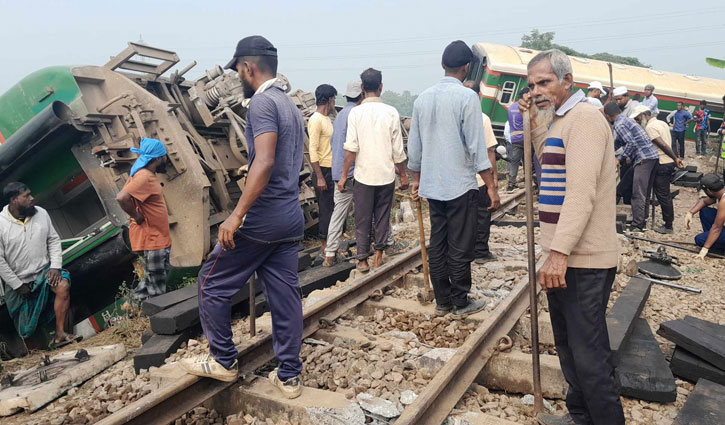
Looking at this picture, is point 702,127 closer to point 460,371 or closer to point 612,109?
point 612,109

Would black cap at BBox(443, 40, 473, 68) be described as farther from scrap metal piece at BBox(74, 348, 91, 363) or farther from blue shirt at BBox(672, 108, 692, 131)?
blue shirt at BBox(672, 108, 692, 131)

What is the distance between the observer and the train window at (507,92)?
15.4 metres

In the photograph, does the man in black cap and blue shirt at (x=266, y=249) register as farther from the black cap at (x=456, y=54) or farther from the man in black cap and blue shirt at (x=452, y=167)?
the black cap at (x=456, y=54)

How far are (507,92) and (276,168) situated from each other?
13869mm

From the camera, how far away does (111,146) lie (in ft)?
17.9

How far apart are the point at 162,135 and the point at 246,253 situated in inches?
137

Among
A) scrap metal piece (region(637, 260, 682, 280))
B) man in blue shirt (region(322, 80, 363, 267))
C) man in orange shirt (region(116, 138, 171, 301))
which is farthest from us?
man in blue shirt (region(322, 80, 363, 267))

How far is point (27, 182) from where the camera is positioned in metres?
6.40

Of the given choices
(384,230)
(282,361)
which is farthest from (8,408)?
(384,230)

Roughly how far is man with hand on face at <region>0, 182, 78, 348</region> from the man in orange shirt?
0.90m

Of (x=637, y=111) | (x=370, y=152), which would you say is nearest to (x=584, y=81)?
(x=637, y=111)

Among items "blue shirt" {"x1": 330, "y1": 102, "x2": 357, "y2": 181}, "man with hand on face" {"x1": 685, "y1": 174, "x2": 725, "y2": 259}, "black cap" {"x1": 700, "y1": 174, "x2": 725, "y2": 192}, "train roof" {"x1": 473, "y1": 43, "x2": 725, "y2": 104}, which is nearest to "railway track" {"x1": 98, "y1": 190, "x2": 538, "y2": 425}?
"blue shirt" {"x1": 330, "y1": 102, "x2": 357, "y2": 181}

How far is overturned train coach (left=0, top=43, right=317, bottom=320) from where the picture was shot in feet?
18.6

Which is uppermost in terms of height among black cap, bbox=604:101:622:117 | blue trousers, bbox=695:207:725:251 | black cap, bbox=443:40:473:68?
black cap, bbox=443:40:473:68
